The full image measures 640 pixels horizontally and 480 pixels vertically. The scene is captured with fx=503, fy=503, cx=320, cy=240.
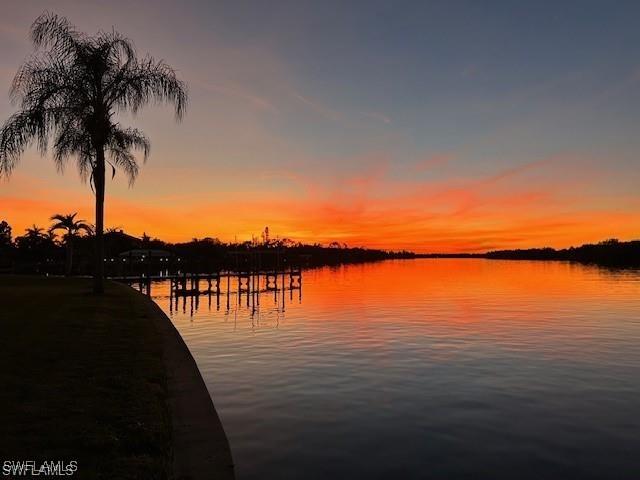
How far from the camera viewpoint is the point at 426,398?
12938 millimetres

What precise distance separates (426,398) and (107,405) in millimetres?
7793

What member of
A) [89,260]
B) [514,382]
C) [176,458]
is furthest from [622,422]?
[89,260]

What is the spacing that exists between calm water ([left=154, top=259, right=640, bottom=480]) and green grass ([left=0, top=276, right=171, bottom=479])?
1858 millimetres

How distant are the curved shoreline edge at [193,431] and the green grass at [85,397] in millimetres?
241

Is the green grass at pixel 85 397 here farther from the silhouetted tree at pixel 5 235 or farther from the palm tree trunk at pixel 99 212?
the silhouetted tree at pixel 5 235

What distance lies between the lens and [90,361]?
39.1 feet

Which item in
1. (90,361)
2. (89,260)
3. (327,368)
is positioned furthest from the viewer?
(89,260)

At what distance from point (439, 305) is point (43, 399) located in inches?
1361

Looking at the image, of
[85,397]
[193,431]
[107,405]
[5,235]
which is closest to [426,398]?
[193,431]

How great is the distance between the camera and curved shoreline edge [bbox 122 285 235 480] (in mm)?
6859

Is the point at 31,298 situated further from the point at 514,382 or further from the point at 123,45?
the point at 514,382

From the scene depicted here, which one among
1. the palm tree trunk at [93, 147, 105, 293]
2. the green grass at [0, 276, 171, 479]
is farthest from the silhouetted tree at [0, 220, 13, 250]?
the green grass at [0, 276, 171, 479]

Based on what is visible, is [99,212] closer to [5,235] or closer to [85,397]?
[85,397]

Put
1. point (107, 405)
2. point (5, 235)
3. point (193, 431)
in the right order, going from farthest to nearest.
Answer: point (5, 235) < point (107, 405) < point (193, 431)
